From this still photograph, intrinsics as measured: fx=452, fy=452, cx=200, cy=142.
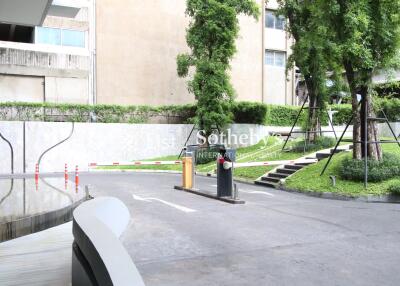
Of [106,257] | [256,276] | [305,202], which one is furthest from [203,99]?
[106,257]

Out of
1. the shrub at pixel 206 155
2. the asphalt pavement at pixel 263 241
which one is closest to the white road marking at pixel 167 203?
the asphalt pavement at pixel 263 241

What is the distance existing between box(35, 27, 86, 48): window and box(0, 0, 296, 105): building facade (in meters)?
0.06

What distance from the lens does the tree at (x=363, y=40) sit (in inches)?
585

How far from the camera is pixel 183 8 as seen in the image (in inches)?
1324

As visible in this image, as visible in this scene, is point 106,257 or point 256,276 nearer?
point 106,257

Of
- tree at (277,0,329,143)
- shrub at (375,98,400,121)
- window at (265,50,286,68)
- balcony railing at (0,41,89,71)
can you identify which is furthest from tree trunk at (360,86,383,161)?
window at (265,50,286,68)

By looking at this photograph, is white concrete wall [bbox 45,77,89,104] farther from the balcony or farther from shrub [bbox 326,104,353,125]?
shrub [bbox 326,104,353,125]

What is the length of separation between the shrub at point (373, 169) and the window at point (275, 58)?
2393 centimetres

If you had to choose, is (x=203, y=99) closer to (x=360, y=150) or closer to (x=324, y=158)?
(x=324, y=158)

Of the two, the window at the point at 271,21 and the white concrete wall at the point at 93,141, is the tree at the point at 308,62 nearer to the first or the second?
the white concrete wall at the point at 93,141

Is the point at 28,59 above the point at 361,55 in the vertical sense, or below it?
above

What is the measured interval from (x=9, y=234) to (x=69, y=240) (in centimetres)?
113

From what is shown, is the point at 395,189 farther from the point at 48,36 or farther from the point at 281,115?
the point at 48,36

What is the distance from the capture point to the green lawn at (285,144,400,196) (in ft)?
47.4
